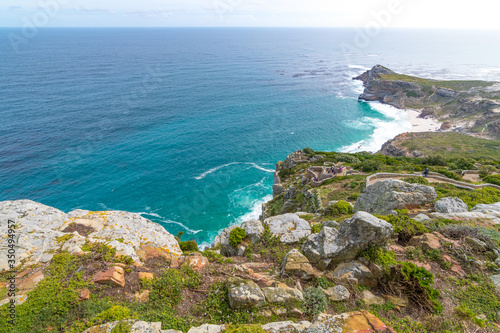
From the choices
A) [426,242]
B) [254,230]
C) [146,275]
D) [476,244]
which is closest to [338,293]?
[426,242]

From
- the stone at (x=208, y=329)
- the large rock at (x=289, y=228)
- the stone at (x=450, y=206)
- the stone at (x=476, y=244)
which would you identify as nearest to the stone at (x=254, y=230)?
the large rock at (x=289, y=228)

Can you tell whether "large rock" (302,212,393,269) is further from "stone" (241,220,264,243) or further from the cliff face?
the cliff face

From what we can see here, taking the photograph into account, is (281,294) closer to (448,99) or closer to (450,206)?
(450,206)

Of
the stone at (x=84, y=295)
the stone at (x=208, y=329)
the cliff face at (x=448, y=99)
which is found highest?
the stone at (x=208, y=329)

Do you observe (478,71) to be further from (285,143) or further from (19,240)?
(19,240)

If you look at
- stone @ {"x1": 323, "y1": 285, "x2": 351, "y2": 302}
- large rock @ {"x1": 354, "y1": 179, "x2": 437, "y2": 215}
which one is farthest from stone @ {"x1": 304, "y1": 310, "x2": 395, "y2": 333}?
large rock @ {"x1": 354, "y1": 179, "x2": 437, "y2": 215}

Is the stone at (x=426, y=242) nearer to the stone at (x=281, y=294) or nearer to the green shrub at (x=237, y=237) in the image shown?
the stone at (x=281, y=294)
